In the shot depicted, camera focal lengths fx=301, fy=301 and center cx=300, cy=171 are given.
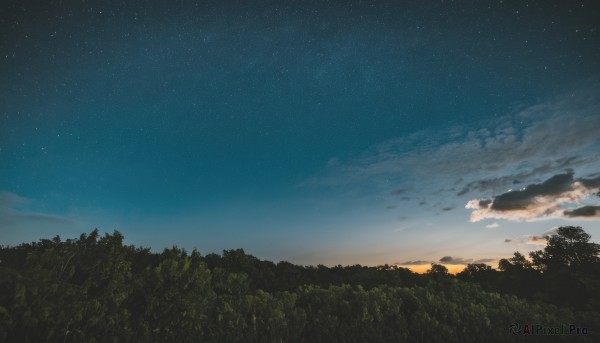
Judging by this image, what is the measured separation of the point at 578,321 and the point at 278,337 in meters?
26.1

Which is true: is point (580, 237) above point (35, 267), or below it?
above

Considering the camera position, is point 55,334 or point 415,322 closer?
point 55,334

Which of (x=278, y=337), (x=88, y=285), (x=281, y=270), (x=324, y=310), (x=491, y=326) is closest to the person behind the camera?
(x=88, y=285)

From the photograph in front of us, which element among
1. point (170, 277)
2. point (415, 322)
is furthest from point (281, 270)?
point (170, 277)

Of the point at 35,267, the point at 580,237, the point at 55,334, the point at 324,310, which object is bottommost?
the point at 324,310

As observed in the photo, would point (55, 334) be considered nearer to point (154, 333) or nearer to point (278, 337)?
point (154, 333)

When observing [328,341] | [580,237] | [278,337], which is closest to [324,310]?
[328,341]

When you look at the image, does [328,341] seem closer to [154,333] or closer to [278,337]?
[278,337]

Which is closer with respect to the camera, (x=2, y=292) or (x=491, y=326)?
(x=2, y=292)

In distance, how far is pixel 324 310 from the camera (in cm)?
1828

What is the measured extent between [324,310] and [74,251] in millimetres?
13950

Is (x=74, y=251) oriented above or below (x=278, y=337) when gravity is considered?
above

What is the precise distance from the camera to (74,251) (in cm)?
859

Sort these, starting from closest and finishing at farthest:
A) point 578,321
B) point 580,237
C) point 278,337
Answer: point 278,337 < point 578,321 < point 580,237
